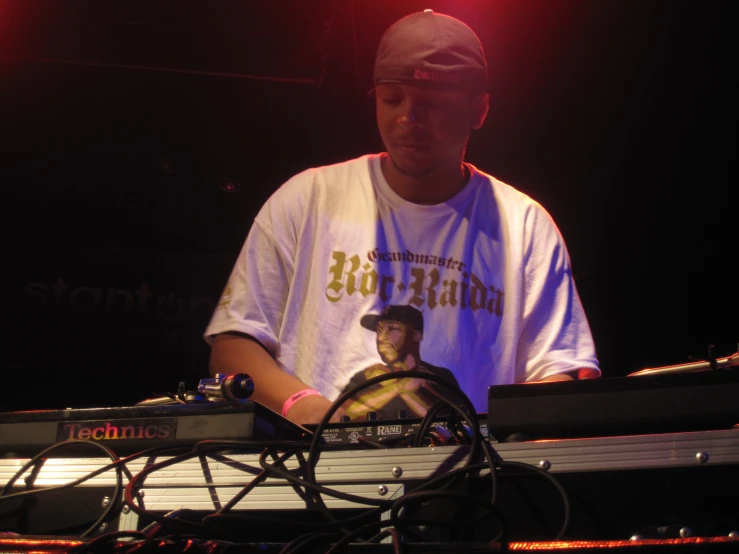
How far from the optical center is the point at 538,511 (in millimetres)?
729

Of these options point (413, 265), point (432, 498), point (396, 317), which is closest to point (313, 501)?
point (432, 498)

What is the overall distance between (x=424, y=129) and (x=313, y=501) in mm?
1310

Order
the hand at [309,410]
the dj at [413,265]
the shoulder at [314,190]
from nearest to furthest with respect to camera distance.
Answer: the hand at [309,410], the dj at [413,265], the shoulder at [314,190]

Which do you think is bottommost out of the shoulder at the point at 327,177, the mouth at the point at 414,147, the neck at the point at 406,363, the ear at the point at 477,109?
the neck at the point at 406,363

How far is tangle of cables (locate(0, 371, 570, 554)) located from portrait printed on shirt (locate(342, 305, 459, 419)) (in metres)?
0.59

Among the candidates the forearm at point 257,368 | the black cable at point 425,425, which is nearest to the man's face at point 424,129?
→ the forearm at point 257,368

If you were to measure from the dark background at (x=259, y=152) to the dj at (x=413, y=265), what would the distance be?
48 cm

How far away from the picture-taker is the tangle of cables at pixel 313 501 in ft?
2.09

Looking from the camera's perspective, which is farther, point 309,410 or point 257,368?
point 257,368

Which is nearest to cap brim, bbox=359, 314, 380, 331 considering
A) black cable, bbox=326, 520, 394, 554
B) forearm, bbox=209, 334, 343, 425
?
forearm, bbox=209, 334, 343, 425

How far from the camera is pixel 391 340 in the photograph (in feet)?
5.17

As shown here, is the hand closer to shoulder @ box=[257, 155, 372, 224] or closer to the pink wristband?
the pink wristband

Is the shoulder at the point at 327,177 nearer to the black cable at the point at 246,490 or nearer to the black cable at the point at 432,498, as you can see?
the black cable at the point at 246,490

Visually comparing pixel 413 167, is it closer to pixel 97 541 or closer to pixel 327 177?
pixel 327 177
